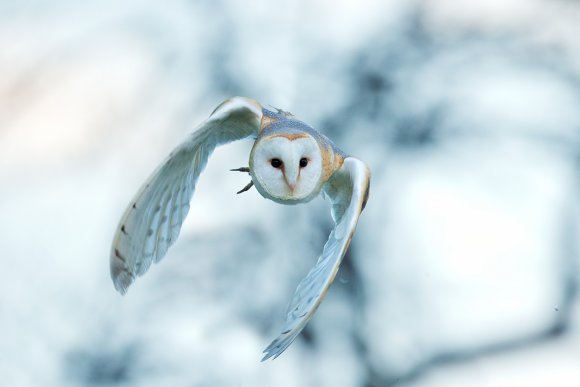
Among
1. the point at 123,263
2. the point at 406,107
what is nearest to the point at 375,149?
the point at 406,107

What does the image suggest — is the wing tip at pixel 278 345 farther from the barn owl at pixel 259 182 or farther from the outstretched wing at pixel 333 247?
the barn owl at pixel 259 182

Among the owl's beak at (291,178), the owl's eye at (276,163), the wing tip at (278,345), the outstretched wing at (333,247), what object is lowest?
the wing tip at (278,345)

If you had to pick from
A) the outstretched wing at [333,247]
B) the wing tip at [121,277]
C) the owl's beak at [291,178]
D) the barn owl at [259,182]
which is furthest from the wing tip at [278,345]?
the owl's beak at [291,178]

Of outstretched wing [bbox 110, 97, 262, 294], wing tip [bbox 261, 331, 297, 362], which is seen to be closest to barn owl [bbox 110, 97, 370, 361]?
outstretched wing [bbox 110, 97, 262, 294]

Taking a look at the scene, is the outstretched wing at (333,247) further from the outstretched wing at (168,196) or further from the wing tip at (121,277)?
the wing tip at (121,277)

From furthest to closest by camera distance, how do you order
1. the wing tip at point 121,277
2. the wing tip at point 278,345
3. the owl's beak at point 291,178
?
1. the owl's beak at point 291,178
2. the wing tip at point 121,277
3. the wing tip at point 278,345

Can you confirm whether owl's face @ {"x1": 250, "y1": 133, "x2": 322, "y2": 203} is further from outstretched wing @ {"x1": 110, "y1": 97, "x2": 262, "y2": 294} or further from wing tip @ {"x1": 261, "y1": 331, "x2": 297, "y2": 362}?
wing tip @ {"x1": 261, "y1": 331, "x2": 297, "y2": 362}

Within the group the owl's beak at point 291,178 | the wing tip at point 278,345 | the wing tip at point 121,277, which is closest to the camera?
the wing tip at point 278,345

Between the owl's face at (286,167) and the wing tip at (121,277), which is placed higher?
the owl's face at (286,167)

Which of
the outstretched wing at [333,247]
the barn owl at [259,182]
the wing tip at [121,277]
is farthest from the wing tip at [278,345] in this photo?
the wing tip at [121,277]

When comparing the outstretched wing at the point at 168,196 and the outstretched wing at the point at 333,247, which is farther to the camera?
the outstretched wing at the point at 168,196
